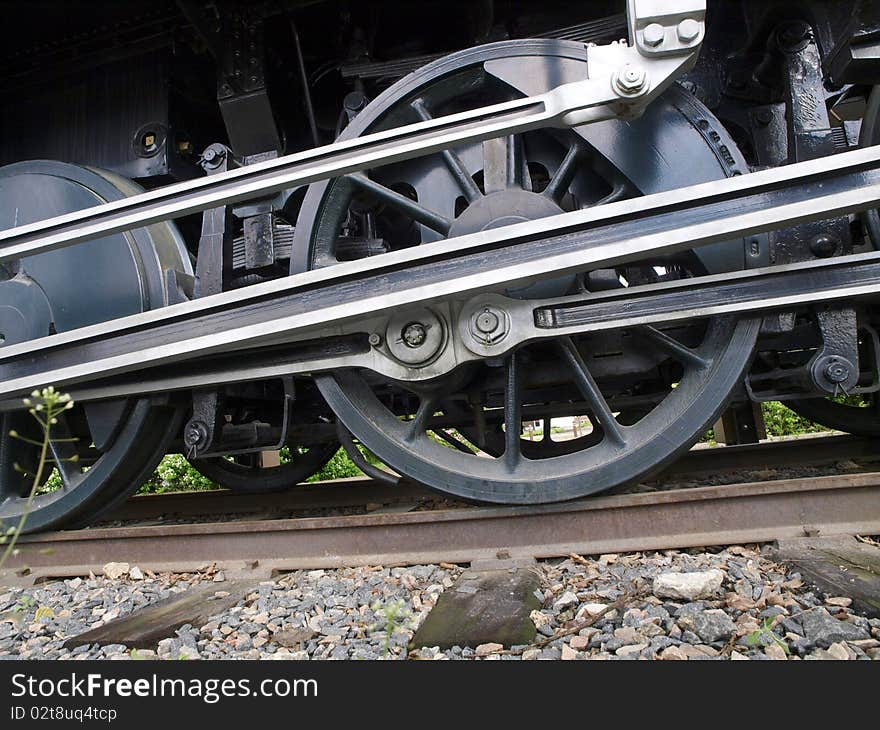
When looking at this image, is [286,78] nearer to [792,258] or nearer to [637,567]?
[792,258]

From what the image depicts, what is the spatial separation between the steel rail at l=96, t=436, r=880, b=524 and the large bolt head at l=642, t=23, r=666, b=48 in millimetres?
2030

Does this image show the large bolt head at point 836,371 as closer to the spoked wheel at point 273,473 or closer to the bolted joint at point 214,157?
the bolted joint at point 214,157

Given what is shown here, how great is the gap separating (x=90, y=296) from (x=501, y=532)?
194 cm

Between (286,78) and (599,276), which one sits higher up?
(286,78)

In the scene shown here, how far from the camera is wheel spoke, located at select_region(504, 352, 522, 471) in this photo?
1.98 metres

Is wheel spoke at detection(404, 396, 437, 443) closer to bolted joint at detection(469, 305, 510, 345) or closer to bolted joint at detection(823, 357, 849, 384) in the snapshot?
bolted joint at detection(469, 305, 510, 345)

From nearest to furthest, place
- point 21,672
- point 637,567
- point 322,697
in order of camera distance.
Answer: point 322,697 < point 21,672 < point 637,567

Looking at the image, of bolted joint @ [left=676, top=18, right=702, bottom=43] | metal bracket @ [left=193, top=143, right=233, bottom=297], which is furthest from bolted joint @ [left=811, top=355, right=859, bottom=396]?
metal bracket @ [left=193, top=143, right=233, bottom=297]

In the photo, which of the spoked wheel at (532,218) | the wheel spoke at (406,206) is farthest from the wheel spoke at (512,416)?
the wheel spoke at (406,206)

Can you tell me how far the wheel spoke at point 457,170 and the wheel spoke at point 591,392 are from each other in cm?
63

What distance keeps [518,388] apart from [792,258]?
3.30 feet

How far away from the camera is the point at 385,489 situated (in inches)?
133

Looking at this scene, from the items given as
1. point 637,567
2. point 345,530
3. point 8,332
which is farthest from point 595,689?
point 8,332

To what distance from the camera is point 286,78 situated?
2.64 metres
